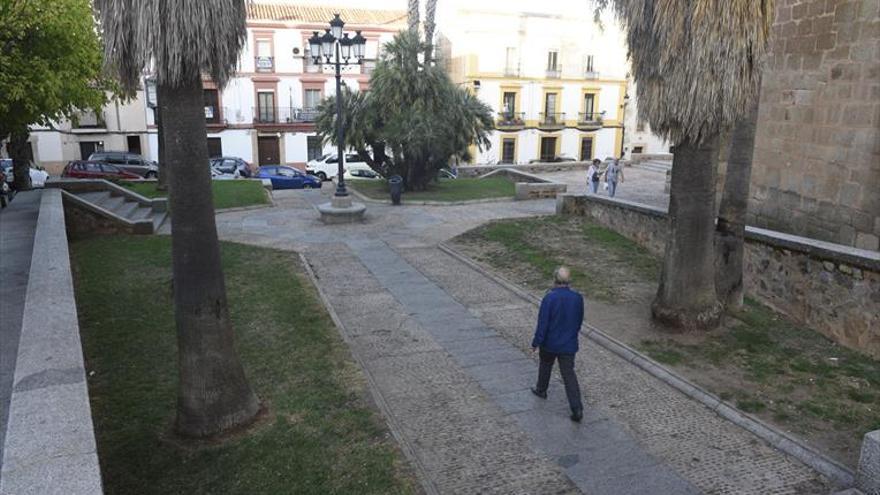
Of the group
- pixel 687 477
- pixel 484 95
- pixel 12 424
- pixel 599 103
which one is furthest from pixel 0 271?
pixel 599 103

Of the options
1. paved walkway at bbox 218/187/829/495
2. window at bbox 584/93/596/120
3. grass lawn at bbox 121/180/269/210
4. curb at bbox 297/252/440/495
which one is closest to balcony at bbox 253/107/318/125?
grass lawn at bbox 121/180/269/210

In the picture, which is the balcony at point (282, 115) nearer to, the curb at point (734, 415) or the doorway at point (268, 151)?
the doorway at point (268, 151)

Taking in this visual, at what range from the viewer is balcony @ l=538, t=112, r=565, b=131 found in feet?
141

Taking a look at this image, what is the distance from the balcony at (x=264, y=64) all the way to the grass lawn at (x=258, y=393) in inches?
1230

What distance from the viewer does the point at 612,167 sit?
66.5 ft

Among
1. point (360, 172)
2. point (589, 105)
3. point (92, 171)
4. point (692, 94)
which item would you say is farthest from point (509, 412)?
point (589, 105)

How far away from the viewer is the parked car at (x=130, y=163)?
3005cm

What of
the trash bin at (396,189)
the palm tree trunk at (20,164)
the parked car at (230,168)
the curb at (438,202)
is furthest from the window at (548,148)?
the palm tree trunk at (20,164)

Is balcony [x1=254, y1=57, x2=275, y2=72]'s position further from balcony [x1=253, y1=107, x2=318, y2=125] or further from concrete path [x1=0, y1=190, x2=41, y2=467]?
concrete path [x1=0, y1=190, x2=41, y2=467]

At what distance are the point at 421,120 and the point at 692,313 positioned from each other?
1347 cm

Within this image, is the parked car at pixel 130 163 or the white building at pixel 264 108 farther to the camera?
the white building at pixel 264 108

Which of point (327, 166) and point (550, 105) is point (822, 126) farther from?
point (550, 105)

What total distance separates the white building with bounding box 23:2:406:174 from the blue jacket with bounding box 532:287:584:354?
33996mm

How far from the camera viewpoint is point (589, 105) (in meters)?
44.3
